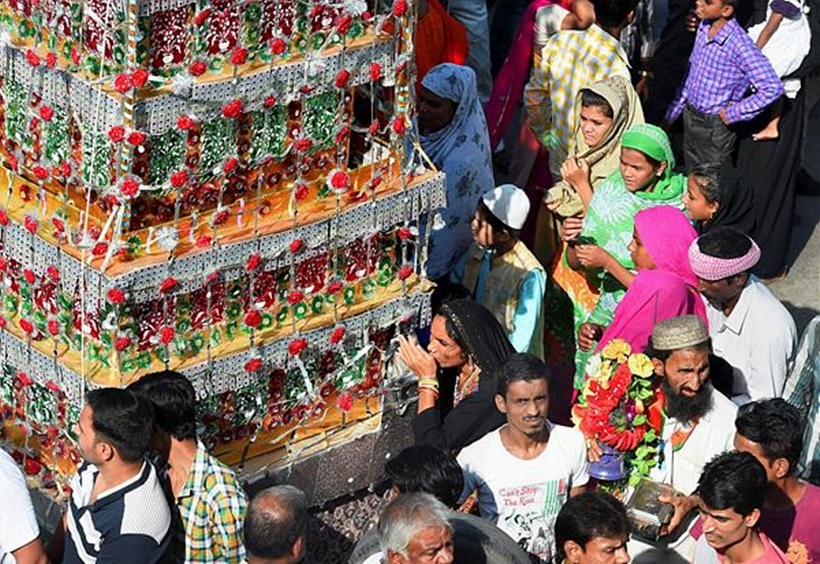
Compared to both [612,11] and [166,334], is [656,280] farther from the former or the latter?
[612,11]

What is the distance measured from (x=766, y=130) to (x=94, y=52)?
4.26 m

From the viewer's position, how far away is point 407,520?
566 cm

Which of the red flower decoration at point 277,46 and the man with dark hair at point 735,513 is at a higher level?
the red flower decoration at point 277,46

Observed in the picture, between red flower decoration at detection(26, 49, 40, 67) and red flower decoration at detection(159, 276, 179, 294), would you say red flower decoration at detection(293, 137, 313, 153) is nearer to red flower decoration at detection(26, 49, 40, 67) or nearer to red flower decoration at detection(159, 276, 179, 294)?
red flower decoration at detection(159, 276, 179, 294)

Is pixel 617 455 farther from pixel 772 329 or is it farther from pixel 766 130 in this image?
pixel 766 130

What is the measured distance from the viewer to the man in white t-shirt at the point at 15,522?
6000mm

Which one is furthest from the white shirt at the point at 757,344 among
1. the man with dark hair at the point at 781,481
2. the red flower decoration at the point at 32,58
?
the red flower decoration at the point at 32,58

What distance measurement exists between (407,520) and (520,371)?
102cm

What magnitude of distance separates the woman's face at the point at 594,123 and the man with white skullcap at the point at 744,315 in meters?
1.20

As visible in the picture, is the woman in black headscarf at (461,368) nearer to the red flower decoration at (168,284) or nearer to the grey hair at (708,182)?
the red flower decoration at (168,284)

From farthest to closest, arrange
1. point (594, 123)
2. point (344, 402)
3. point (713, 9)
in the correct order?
point (713, 9) → point (594, 123) → point (344, 402)

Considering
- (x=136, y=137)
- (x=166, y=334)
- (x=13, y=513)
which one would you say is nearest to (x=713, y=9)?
(x=166, y=334)

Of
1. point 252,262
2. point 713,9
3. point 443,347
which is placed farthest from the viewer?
point 713,9

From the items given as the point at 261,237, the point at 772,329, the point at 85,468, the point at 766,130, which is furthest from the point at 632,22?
the point at 85,468
